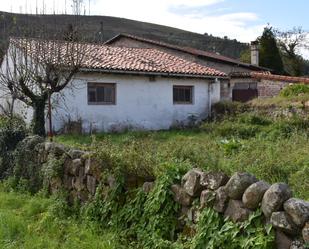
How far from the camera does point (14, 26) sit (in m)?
13.0

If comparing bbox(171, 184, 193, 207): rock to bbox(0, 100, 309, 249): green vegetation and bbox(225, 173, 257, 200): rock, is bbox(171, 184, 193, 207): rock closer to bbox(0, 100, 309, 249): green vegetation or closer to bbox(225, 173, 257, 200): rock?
bbox(0, 100, 309, 249): green vegetation

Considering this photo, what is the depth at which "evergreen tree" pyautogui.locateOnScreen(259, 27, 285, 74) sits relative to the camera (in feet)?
120

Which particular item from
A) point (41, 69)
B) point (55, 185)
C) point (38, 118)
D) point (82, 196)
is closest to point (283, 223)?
point (82, 196)

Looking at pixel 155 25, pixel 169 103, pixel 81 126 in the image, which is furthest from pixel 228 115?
pixel 155 25

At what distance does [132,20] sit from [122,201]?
195 feet

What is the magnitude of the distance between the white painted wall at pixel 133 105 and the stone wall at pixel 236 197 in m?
11.3

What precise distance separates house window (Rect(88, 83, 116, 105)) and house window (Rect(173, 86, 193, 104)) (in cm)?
333

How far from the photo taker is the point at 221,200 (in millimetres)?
4121

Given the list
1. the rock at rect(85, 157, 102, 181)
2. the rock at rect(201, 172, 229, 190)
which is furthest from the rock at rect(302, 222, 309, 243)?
the rock at rect(85, 157, 102, 181)

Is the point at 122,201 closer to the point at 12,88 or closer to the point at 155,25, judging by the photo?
the point at 12,88

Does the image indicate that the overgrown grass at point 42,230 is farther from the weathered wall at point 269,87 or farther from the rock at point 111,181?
the weathered wall at point 269,87

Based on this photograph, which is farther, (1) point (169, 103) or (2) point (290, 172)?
(1) point (169, 103)

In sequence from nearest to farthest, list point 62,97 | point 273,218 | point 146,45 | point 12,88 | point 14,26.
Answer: point 273,218, point 12,88, point 14,26, point 62,97, point 146,45

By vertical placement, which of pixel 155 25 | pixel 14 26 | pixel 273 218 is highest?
pixel 155 25
